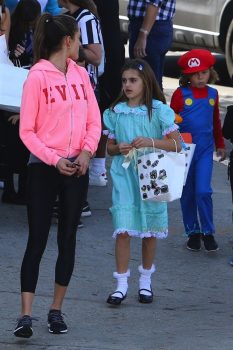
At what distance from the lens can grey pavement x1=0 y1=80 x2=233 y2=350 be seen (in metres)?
5.90

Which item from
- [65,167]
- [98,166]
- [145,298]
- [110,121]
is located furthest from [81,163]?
[98,166]

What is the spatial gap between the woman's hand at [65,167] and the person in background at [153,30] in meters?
4.29

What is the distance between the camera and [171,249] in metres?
7.88

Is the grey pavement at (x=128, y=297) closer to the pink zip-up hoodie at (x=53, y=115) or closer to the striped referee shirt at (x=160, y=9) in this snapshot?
the pink zip-up hoodie at (x=53, y=115)

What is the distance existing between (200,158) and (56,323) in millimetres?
2180

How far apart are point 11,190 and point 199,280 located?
6.50ft

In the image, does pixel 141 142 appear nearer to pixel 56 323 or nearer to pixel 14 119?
pixel 56 323

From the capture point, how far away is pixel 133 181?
260 inches

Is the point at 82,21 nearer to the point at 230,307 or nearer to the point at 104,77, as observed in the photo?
the point at 104,77

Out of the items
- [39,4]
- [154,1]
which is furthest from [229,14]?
[39,4]

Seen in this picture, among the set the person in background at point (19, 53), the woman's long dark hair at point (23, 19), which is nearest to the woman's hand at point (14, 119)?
the person in background at point (19, 53)

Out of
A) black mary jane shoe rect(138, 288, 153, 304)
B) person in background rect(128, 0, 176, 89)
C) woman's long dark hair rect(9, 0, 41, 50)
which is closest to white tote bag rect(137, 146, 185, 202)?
black mary jane shoe rect(138, 288, 153, 304)

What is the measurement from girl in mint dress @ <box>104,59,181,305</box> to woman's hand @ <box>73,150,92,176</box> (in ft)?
2.31

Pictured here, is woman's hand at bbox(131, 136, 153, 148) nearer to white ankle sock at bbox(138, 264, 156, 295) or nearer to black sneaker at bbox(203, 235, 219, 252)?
white ankle sock at bbox(138, 264, 156, 295)
